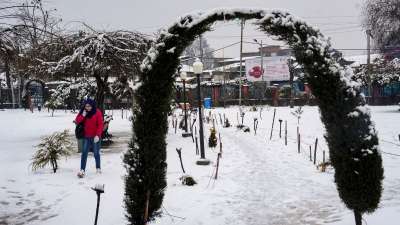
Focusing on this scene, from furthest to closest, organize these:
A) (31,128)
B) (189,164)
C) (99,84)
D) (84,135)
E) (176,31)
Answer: (31,128) < (99,84) < (189,164) < (84,135) < (176,31)

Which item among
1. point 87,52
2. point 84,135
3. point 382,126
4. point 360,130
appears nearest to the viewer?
A: point 360,130

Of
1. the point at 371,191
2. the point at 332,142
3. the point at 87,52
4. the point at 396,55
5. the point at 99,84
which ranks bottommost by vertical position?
the point at 371,191

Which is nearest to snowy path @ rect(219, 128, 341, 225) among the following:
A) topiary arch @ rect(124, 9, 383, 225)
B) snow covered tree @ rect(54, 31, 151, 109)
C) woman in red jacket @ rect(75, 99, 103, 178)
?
→ topiary arch @ rect(124, 9, 383, 225)

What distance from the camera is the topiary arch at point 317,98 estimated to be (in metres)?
4.43

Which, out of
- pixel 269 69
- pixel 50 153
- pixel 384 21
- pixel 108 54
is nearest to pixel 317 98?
pixel 50 153

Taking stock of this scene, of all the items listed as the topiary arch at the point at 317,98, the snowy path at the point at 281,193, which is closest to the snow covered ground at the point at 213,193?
the snowy path at the point at 281,193

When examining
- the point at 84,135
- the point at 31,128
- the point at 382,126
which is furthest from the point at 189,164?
the point at 31,128

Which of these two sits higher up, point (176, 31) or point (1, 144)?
point (176, 31)

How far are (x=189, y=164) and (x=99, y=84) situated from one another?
221 inches

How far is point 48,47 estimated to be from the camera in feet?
47.8

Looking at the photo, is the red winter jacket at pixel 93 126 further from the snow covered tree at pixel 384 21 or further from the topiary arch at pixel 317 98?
the snow covered tree at pixel 384 21

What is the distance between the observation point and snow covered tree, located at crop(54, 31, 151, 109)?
539 inches

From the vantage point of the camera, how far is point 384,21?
28.5m

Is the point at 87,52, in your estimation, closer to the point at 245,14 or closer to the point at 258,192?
the point at 258,192
